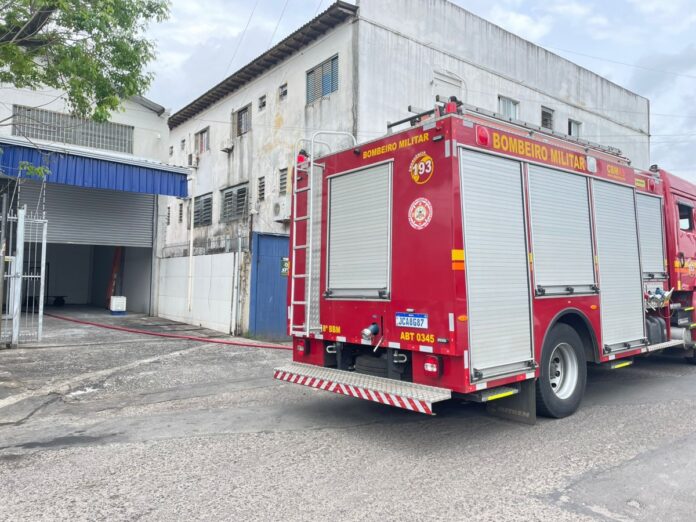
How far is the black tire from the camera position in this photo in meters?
5.88

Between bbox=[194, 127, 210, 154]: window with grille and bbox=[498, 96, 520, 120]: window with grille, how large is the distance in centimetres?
1361

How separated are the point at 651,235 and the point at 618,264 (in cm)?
165

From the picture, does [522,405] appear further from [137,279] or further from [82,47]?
[137,279]

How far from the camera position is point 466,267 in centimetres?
507

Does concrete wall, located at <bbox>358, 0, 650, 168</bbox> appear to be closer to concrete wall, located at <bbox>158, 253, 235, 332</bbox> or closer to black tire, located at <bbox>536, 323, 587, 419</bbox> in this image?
concrete wall, located at <bbox>158, 253, 235, 332</bbox>

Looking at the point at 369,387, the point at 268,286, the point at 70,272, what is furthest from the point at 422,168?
the point at 70,272

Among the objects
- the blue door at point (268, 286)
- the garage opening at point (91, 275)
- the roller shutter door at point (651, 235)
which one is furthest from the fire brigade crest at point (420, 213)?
the garage opening at point (91, 275)

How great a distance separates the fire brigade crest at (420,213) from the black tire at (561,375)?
2005mm

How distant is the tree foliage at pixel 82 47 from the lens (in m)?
7.13

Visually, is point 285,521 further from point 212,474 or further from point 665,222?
point 665,222

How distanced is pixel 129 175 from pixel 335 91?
7.35 m

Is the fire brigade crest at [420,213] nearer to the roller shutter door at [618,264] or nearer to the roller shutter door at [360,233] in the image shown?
the roller shutter door at [360,233]

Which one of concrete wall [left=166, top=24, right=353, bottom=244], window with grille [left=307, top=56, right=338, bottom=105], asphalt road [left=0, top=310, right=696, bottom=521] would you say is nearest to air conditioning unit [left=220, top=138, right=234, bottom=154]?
concrete wall [left=166, top=24, right=353, bottom=244]

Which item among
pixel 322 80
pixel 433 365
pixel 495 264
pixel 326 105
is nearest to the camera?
pixel 433 365
